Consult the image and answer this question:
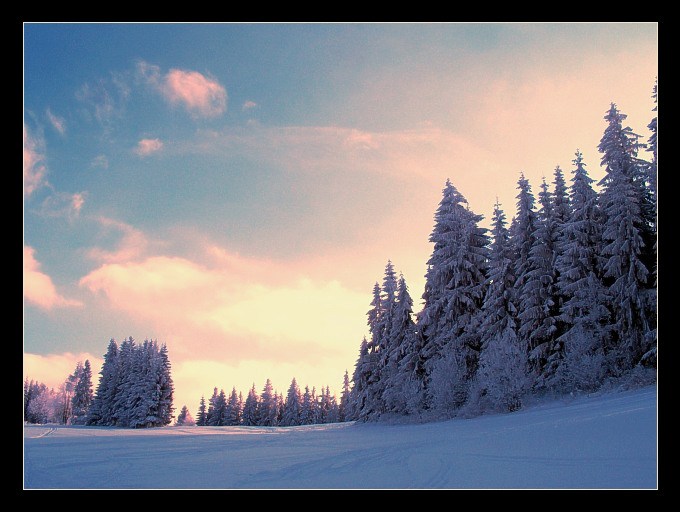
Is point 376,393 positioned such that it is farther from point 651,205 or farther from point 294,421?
point 294,421

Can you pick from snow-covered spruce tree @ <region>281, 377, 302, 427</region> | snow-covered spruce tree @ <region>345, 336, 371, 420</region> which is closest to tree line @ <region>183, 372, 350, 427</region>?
snow-covered spruce tree @ <region>281, 377, 302, 427</region>

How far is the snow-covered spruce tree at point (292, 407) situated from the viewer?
8512cm

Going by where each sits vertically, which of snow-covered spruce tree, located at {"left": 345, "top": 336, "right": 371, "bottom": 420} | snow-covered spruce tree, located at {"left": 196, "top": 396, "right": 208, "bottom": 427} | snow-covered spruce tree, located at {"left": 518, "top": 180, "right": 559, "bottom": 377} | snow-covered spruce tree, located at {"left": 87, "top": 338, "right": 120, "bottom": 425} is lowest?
snow-covered spruce tree, located at {"left": 196, "top": 396, "right": 208, "bottom": 427}

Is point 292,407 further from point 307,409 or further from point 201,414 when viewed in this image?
point 201,414

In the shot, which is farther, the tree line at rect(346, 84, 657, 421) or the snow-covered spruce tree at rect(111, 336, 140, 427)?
the snow-covered spruce tree at rect(111, 336, 140, 427)

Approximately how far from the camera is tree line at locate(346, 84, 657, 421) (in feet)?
82.0

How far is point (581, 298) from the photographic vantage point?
1064 inches

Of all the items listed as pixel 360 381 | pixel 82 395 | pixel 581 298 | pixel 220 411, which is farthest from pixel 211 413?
pixel 581 298

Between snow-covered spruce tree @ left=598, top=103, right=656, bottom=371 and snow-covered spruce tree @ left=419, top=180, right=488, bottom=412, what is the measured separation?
368 inches

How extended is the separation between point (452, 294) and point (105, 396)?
57.0 metres

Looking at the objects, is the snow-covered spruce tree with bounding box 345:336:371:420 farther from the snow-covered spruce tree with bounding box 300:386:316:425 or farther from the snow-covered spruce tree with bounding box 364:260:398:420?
the snow-covered spruce tree with bounding box 300:386:316:425

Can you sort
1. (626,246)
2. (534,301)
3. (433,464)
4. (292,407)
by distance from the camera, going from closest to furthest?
1. (433,464)
2. (626,246)
3. (534,301)
4. (292,407)

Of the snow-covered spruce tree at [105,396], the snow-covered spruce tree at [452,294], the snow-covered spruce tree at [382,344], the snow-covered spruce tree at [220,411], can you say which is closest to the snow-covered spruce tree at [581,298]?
the snow-covered spruce tree at [452,294]
